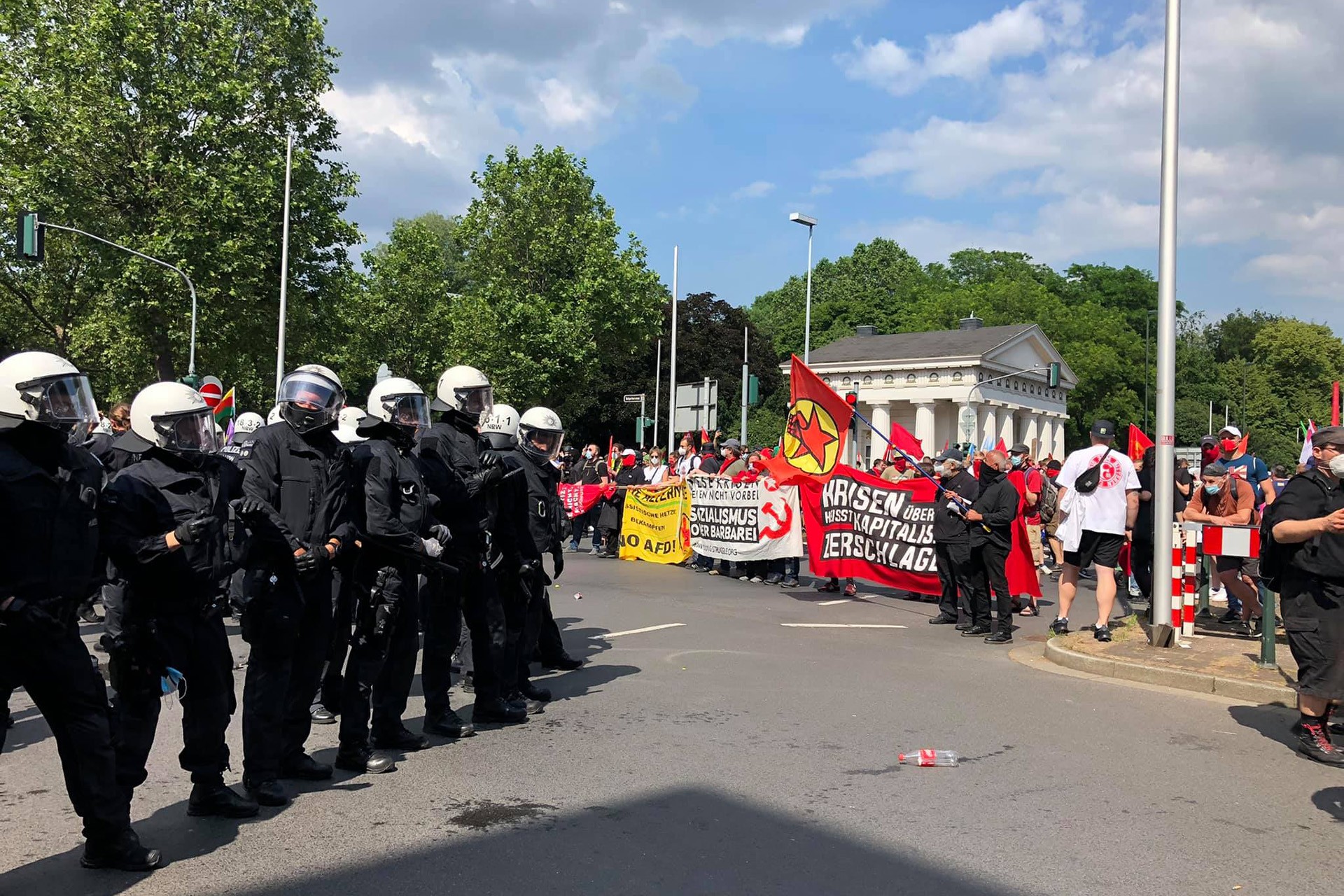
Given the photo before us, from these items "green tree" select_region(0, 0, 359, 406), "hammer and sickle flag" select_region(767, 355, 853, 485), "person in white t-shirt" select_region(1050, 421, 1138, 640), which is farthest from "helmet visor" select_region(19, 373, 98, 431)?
"green tree" select_region(0, 0, 359, 406)

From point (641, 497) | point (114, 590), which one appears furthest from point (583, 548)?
point (114, 590)

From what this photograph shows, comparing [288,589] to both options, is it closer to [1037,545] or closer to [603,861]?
[603,861]

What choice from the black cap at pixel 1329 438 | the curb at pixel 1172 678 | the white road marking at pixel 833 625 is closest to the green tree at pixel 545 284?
the white road marking at pixel 833 625

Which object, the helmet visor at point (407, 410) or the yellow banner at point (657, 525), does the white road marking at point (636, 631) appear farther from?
the yellow banner at point (657, 525)

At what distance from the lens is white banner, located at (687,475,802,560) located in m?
15.4

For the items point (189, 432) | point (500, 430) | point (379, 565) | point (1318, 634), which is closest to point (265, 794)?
point (379, 565)

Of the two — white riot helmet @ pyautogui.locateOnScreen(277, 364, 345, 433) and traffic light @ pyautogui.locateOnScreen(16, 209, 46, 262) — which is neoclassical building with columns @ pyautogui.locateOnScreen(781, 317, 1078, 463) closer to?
traffic light @ pyautogui.locateOnScreen(16, 209, 46, 262)

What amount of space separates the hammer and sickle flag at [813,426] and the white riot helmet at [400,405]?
747 cm

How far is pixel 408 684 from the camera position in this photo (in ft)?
20.3

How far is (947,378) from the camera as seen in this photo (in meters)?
68.1

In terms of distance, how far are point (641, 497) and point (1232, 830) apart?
14275 mm

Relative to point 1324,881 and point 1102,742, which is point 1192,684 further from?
point 1324,881

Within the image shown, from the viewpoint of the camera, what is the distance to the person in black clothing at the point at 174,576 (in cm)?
453

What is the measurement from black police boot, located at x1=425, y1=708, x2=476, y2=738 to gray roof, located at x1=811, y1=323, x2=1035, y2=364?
207 feet
